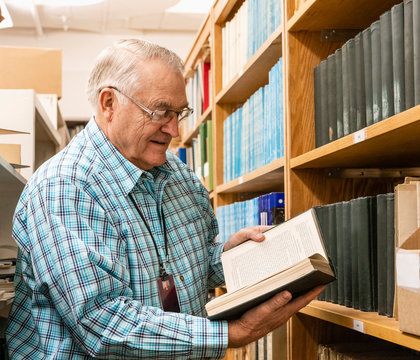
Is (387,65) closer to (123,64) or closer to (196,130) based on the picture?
(123,64)

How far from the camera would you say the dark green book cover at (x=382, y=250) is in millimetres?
1162

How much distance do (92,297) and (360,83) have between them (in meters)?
0.78

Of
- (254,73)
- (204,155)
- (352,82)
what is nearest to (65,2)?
(204,155)

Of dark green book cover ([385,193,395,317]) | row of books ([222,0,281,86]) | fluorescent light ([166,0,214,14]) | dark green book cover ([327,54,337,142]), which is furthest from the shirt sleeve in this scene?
fluorescent light ([166,0,214,14])

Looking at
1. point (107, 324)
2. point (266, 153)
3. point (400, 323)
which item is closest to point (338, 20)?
point (266, 153)

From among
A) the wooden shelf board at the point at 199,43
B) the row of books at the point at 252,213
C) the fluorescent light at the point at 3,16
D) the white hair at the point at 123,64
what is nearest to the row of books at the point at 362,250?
the row of books at the point at 252,213

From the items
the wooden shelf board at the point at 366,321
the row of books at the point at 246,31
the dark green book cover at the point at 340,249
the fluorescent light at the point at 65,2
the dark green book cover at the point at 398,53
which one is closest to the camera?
the wooden shelf board at the point at 366,321

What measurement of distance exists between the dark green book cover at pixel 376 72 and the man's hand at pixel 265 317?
1.34ft

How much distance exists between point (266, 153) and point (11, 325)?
104 cm

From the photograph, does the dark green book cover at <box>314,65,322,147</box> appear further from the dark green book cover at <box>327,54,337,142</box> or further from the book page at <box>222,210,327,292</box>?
the book page at <box>222,210,327,292</box>

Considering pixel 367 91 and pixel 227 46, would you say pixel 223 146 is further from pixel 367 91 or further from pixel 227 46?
pixel 367 91

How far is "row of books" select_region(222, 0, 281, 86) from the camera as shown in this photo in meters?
1.96

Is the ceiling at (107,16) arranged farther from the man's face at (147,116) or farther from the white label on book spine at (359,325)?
the white label on book spine at (359,325)

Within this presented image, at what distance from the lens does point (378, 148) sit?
127 centimetres
